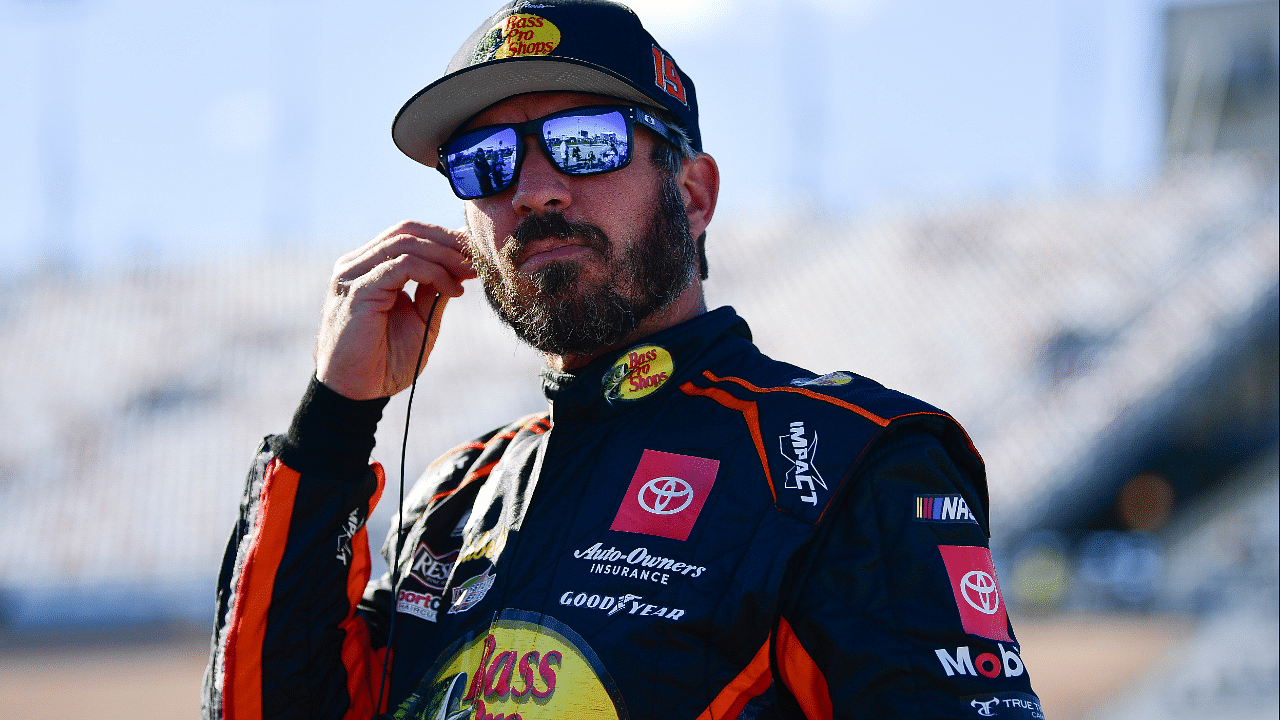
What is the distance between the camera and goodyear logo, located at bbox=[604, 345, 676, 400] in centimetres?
184

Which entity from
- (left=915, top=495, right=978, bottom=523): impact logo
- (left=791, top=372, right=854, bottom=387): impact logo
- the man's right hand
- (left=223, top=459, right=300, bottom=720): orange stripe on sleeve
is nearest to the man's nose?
the man's right hand

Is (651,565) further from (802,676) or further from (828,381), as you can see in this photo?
(828,381)

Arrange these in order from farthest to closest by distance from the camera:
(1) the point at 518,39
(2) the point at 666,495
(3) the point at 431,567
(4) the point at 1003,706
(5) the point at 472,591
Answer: (3) the point at 431,567 → (1) the point at 518,39 → (5) the point at 472,591 → (2) the point at 666,495 → (4) the point at 1003,706

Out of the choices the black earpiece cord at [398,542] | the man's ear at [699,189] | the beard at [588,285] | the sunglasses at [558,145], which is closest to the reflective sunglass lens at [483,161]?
the sunglasses at [558,145]

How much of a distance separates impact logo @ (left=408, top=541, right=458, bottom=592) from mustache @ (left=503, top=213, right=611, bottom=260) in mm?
581

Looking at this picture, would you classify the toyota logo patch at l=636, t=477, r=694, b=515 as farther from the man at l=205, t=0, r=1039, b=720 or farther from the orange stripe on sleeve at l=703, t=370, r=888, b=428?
the orange stripe on sleeve at l=703, t=370, r=888, b=428

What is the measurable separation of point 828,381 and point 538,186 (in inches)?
22.3

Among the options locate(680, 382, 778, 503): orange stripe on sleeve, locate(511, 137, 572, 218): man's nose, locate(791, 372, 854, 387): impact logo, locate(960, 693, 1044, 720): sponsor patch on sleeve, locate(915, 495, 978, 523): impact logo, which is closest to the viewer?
locate(960, 693, 1044, 720): sponsor patch on sleeve

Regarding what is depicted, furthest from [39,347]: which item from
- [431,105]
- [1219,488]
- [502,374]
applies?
[431,105]

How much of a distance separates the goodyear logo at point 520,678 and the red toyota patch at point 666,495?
188 mm

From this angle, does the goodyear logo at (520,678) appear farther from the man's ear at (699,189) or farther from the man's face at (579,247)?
the man's ear at (699,189)

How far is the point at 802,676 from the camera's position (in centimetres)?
147

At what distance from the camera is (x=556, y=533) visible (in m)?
1.73

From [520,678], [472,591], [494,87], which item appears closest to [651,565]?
[520,678]
